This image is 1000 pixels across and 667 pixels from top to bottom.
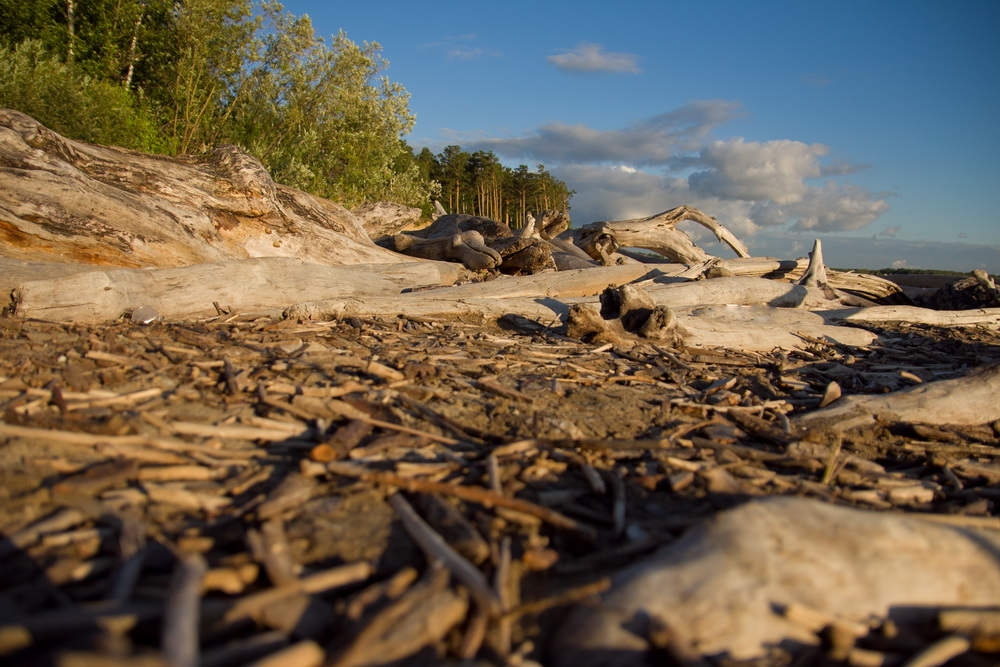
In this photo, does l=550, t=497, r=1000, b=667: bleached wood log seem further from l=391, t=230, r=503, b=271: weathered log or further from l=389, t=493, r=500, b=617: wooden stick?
l=391, t=230, r=503, b=271: weathered log

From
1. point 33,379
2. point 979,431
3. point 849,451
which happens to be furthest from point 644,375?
point 33,379

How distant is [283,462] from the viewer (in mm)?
2387

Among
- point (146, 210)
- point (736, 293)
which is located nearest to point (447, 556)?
point (146, 210)

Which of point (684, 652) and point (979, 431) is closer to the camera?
point (684, 652)

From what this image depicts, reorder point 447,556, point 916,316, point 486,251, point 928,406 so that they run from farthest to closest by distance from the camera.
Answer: point 486,251 < point 916,316 < point 928,406 < point 447,556

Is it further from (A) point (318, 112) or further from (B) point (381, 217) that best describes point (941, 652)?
(A) point (318, 112)

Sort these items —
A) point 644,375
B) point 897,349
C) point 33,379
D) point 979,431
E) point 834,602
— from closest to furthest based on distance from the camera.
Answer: point 834,602 → point 33,379 → point 979,431 → point 644,375 → point 897,349

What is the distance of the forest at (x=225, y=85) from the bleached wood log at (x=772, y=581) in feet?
58.1

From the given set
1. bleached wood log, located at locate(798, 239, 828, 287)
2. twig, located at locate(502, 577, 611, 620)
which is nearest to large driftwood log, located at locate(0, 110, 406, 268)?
twig, located at locate(502, 577, 611, 620)

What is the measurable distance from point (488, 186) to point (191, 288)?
53.8 meters

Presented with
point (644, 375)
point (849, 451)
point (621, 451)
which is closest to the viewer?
point (621, 451)

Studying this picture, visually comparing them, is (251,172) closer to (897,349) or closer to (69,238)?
(69,238)

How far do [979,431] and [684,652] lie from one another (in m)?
3.55

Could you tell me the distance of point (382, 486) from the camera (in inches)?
85.6
